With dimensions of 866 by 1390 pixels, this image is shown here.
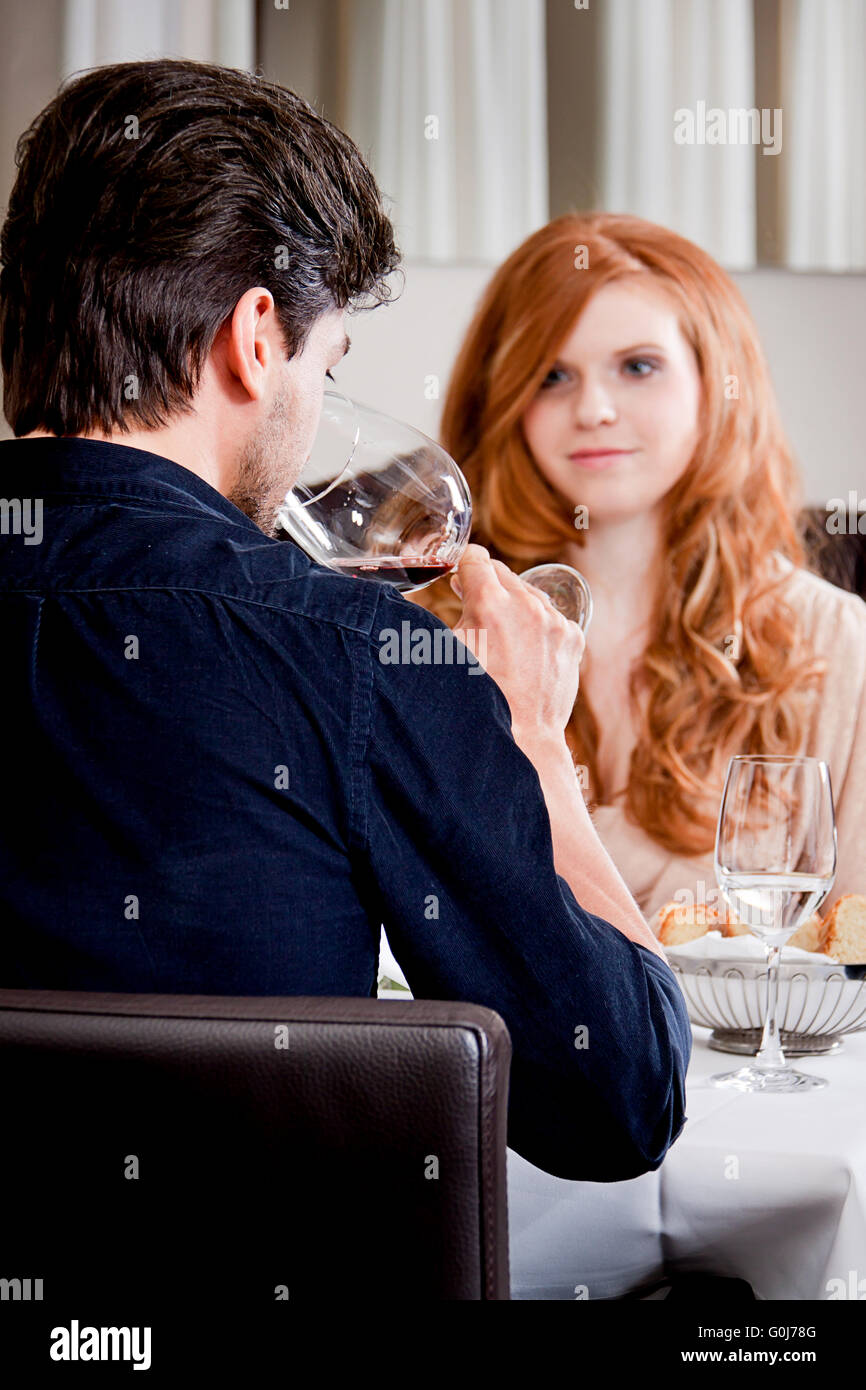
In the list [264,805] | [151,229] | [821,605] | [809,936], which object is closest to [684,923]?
[809,936]

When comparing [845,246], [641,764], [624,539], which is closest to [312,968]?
[641,764]

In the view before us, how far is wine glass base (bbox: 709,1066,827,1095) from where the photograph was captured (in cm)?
84

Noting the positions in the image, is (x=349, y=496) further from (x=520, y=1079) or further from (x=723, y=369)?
(x=723, y=369)

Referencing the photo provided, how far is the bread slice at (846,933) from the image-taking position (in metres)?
0.96

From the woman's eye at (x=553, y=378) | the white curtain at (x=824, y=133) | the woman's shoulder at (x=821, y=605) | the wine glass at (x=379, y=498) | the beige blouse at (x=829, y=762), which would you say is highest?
the white curtain at (x=824, y=133)

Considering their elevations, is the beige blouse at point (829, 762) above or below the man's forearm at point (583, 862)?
below

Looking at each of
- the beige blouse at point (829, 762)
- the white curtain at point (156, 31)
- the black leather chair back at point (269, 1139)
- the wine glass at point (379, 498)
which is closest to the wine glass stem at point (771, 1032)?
the wine glass at point (379, 498)

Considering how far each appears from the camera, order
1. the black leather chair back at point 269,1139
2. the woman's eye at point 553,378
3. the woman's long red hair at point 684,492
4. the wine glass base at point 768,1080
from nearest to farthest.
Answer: the black leather chair back at point 269,1139, the wine glass base at point 768,1080, the woman's long red hair at point 684,492, the woman's eye at point 553,378

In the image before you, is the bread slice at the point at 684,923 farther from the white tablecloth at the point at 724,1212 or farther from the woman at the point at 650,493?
the woman at the point at 650,493

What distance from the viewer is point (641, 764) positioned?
2076 mm

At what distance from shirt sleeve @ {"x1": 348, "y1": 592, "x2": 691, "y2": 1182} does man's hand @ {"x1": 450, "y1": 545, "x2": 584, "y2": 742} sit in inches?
4.8

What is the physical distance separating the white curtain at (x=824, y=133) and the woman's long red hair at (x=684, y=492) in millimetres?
275

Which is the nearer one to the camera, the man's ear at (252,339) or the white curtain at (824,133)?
the man's ear at (252,339)

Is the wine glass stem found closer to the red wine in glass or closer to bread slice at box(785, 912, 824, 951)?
bread slice at box(785, 912, 824, 951)
